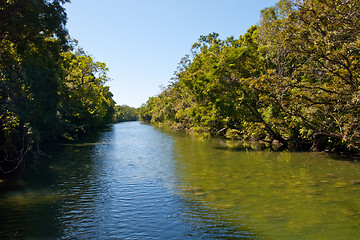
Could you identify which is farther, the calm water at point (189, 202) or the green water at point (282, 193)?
the green water at point (282, 193)

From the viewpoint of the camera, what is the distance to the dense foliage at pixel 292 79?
37.5 feet

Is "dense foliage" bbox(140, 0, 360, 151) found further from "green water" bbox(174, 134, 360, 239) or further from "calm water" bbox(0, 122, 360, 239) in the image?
"calm water" bbox(0, 122, 360, 239)

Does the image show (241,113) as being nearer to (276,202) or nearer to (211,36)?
(276,202)

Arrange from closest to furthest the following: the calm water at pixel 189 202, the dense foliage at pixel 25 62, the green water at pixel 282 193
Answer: the calm water at pixel 189 202 → the green water at pixel 282 193 → the dense foliage at pixel 25 62

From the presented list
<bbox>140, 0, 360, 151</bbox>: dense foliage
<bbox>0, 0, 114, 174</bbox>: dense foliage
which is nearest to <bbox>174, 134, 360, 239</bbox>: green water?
<bbox>140, 0, 360, 151</bbox>: dense foliage

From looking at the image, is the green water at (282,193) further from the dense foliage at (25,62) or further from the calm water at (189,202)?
the dense foliage at (25,62)

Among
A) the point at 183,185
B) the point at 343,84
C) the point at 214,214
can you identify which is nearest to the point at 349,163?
the point at 343,84

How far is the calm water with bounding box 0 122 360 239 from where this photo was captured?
798cm

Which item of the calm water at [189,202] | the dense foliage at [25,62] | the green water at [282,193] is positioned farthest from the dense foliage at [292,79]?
the dense foliage at [25,62]

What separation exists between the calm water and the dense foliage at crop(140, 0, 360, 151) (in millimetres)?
3429

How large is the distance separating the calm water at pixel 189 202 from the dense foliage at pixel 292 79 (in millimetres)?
3429

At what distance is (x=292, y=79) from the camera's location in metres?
22.0

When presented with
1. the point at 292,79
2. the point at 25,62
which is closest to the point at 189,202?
the point at 25,62

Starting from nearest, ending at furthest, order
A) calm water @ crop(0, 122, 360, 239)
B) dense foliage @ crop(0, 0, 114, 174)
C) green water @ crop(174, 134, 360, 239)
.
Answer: calm water @ crop(0, 122, 360, 239)
green water @ crop(174, 134, 360, 239)
dense foliage @ crop(0, 0, 114, 174)
